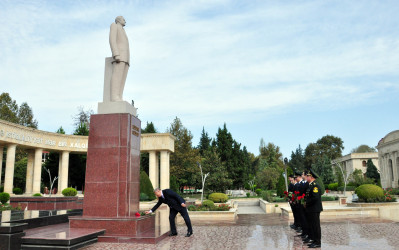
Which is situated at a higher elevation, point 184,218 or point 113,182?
point 113,182

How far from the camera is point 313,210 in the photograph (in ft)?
24.6

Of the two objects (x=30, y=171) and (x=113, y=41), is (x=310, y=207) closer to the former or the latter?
(x=113, y=41)

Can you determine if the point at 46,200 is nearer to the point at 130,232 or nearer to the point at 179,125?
the point at 130,232

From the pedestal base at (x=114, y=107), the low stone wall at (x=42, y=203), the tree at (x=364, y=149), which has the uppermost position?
the tree at (x=364, y=149)

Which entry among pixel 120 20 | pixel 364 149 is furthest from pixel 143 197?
pixel 364 149

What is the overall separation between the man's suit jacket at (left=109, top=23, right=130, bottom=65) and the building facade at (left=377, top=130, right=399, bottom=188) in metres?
48.9

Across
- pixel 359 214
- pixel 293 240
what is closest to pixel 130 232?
pixel 293 240

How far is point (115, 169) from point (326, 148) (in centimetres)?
7185

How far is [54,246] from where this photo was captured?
21.8 ft

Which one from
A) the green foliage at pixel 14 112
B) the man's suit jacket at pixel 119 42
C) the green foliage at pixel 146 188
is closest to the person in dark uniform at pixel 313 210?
the man's suit jacket at pixel 119 42

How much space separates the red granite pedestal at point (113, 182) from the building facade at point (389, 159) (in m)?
49.1

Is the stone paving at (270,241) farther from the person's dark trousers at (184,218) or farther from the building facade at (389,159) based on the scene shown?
the building facade at (389,159)

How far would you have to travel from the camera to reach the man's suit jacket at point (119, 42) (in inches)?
380

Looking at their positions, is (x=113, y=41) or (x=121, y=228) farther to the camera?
(x=113, y=41)
